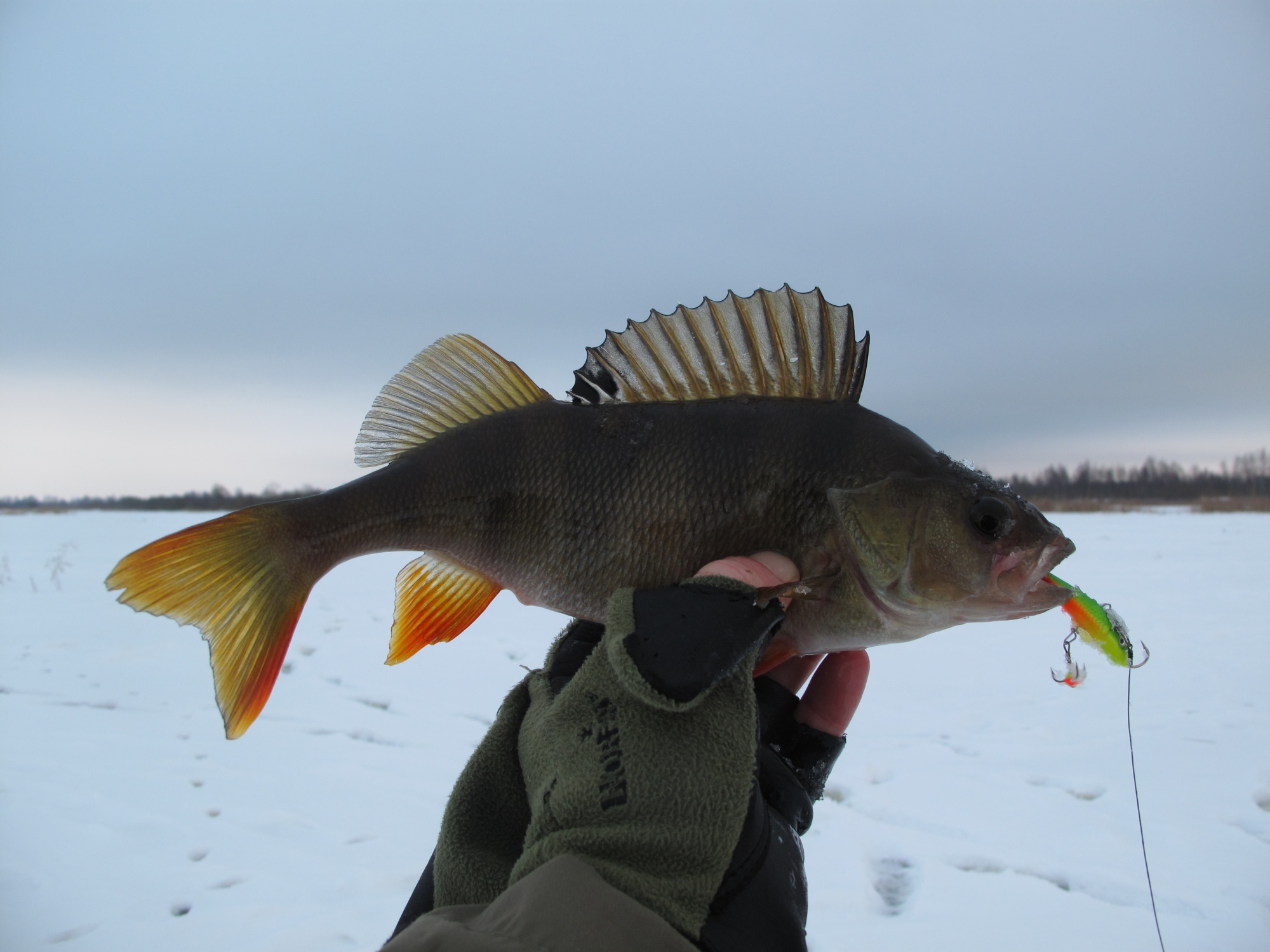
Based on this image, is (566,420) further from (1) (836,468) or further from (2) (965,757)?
(2) (965,757)

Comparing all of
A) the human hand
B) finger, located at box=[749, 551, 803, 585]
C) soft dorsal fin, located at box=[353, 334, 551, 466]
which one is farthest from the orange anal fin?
soft dorsal fin, located at box=[353, 334, 551, 466]

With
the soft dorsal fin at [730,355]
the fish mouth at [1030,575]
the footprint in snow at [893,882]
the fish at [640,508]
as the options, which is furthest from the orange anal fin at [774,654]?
the footprint in snow at [893,882]

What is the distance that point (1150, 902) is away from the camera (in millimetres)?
2232

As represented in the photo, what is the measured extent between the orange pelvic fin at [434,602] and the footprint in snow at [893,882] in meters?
1.71

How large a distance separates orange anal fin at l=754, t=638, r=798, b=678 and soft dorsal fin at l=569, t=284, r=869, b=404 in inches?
24.0

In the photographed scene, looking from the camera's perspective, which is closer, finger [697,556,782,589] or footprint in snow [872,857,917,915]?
finger [697,556,782,589]

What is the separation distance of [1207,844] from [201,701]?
199 inches

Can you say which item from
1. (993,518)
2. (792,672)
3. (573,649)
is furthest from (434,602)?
(993,518)

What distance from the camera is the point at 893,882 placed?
7.90 feet

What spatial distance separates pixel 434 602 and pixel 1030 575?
143cm

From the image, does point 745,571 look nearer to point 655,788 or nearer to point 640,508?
point 640,508

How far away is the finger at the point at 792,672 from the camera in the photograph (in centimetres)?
191

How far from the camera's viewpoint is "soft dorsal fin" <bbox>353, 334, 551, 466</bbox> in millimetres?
1809

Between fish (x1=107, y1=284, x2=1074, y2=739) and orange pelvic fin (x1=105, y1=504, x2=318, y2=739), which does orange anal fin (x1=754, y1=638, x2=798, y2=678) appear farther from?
orange pelvic fin (x1=105, y1=504, x2=318, y2=739)
